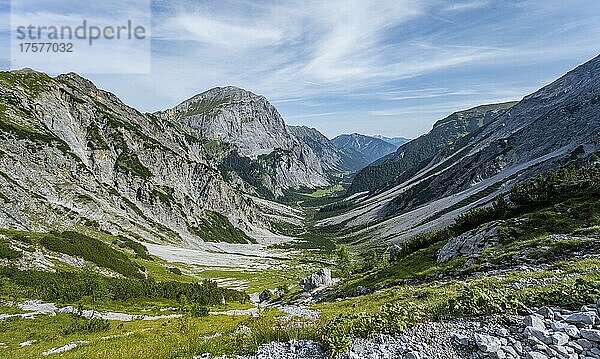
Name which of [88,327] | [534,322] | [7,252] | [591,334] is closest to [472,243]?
[534,322]

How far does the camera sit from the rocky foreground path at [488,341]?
10508 mm

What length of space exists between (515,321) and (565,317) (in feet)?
5.06

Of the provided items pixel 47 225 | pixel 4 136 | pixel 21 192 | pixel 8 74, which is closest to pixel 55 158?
Result: pixel 4 136

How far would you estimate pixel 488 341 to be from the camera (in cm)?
1112

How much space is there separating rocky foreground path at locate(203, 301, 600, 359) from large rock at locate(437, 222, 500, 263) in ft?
103

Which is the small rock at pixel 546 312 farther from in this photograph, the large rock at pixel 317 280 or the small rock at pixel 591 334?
the large rock at pixel 317 280

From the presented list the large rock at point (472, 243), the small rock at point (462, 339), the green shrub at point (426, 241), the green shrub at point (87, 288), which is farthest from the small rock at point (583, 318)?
the green shrub at point (87, 288)

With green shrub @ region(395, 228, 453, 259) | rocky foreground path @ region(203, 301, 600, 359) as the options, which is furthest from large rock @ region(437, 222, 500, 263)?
rocky foreground path @ region(203, 301, 600, 359)

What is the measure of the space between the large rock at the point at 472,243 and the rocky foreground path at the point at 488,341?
103ft

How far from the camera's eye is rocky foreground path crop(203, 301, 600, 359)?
10508 mm

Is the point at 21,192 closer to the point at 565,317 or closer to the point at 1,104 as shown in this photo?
the point at 1,104

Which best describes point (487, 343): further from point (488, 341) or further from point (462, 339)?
point (462, 339)

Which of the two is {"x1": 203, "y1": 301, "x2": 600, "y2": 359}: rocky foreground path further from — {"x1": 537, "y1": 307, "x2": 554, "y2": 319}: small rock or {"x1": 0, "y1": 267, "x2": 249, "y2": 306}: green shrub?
{"x1": 0, "y1": 267, "x2": 249, "y2": 306}: green shrub

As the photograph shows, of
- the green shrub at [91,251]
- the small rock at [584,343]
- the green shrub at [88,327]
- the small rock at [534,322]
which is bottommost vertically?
the green shrub at [88,327]
